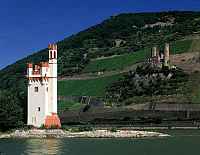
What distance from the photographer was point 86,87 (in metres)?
143

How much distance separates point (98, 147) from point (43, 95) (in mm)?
18842

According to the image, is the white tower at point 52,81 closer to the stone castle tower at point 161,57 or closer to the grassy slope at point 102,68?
the grassy slope at point 102,68

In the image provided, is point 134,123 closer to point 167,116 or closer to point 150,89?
point 167,116

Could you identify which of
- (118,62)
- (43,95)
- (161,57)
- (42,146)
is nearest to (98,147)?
(42,146)

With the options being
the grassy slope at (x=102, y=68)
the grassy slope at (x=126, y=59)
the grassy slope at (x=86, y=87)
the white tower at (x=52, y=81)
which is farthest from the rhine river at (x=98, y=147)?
the grassy slope at (x=126, y=59)

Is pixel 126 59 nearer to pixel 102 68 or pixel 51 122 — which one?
pixel 102 68

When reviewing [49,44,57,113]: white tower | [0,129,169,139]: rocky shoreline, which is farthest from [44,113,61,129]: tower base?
[0,129,169,139]: rocky shoreline

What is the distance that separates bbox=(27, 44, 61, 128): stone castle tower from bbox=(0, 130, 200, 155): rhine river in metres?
8.16

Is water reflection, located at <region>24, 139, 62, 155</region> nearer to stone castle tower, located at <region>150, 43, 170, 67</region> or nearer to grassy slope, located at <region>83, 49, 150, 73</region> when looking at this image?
stone castle tower, located at <region>150, 43, 170, 67</region>

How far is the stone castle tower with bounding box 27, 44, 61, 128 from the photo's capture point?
69938 mm

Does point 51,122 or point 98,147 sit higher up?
point 51,122

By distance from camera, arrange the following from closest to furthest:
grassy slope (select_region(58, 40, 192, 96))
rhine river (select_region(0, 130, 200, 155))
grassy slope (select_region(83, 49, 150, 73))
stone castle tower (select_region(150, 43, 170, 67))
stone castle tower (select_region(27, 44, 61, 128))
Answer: rhine river (select_region(0, 130, 200, 155)) → stone castle tower (select_region(27, 44, 61, 128)) → stone castle tower (select_region(150, 43, 170, 67)) → grassy slope (select_region(58, 40, 192, 96)) → grassy slope (select_region(83, 49, 150, 73))

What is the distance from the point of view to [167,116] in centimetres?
10644

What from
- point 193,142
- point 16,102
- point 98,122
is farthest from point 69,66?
point 193,142
